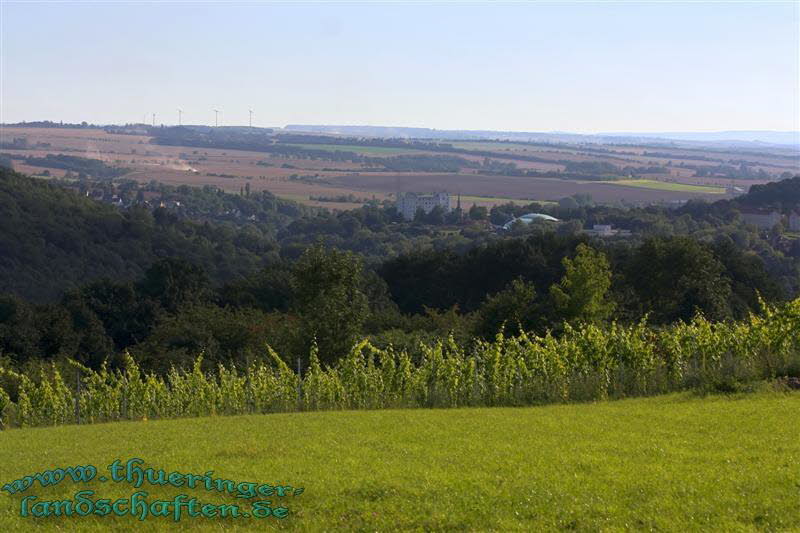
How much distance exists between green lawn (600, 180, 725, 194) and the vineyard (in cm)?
14723

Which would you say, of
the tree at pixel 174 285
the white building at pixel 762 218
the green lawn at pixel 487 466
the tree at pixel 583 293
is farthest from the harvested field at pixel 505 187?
the green lawn at pixel 487 466

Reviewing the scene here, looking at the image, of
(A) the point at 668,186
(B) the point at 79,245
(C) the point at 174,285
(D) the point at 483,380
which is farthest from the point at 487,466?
(A) the point at 668,186

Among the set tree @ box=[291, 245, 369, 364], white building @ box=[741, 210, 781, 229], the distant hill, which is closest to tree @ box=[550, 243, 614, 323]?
tree @ box=[291, 245, 369, 364]

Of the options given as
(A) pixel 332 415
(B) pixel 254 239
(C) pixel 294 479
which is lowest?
(B) pixel 254 239

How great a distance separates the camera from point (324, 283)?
1161 inches

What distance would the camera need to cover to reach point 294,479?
11.7 m

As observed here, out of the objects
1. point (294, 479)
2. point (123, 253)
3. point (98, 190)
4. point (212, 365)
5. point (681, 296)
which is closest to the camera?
point (294, 479)

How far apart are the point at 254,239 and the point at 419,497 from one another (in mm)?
91384

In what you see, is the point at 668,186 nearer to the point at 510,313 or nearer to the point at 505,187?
the point at 505,187

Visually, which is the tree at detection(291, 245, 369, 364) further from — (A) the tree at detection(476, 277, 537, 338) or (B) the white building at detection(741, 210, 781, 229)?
(B) the white building at detection(741, 210, 781, 229)

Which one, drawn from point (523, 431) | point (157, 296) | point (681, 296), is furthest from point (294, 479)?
point (157, 296)

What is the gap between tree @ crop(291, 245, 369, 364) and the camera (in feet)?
92.8

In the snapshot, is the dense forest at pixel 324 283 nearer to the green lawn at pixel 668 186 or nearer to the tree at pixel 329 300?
the tree at pixel 329 300

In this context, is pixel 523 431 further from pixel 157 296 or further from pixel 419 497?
pixel 157 296
